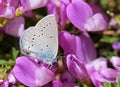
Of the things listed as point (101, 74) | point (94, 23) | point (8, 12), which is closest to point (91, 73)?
point (101, 74)

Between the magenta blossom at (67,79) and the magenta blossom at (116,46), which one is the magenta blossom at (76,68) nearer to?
the magenta blossom at (67,79)

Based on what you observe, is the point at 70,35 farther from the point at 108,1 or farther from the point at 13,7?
the point at 108,1

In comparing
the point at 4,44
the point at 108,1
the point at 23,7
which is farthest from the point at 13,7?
the point at 108,1

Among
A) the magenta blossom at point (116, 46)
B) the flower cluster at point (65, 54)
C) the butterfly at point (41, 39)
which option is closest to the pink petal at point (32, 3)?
the flower cluster at point (65, 54)

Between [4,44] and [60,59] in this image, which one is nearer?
[60,59]

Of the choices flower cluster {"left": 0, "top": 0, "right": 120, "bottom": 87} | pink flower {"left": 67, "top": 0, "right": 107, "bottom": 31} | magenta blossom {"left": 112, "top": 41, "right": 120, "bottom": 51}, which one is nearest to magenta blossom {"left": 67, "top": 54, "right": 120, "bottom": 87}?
flower cluster {"left": 0, "top": 0, "right": 120, "bottom": 87}

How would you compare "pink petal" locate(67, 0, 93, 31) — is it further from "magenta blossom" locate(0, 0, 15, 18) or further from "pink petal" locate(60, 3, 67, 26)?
"magenta blossom" locate(0, 0, 15, 18)
